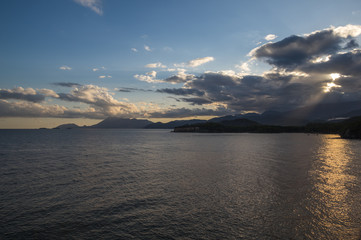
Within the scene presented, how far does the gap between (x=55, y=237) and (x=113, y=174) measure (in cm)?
2328

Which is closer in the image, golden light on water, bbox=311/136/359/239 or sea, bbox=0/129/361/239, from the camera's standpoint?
sea, bbox=0/129/361/239

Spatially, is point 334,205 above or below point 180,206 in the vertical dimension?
below

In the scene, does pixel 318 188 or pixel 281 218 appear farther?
pixel 318 188

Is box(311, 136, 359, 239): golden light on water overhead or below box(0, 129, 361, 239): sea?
below

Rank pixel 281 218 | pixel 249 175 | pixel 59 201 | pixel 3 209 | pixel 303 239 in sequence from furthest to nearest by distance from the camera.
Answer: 1. pixel 249 175
2. pixel 59 201
3. pixel 3 209
4. pixel 281 218
5. pixel 303 239

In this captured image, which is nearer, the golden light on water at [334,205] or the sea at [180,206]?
the sea at [180,206]

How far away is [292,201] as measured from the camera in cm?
2559

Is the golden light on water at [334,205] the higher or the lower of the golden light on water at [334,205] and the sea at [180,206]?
the lower

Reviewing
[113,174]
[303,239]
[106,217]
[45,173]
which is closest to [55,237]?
[106,217]

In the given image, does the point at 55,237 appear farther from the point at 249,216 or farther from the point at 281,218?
the point at 281,218

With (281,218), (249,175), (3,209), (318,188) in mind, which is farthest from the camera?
(249,175)

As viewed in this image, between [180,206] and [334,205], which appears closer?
[180,206]

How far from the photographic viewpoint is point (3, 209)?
74.8ft

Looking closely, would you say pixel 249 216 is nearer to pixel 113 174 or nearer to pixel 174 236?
pixel 174 236
